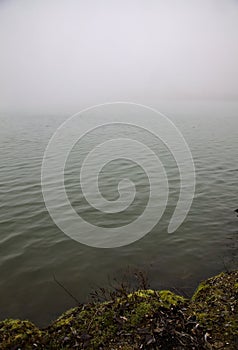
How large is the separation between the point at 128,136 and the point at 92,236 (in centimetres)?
2150

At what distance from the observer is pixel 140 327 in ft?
12.1

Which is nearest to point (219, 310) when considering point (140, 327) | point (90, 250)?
point (140, 327)

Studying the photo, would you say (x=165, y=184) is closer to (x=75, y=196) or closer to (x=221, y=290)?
(x=75, y=196)

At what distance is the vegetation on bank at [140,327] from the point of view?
3.44 meters

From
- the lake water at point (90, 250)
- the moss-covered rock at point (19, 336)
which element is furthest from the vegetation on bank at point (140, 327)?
the lake water at point (90, 250)

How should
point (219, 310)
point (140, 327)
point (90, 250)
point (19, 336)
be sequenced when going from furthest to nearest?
point (90, 250) → point (219, 310) → point (140, 327) → point (19, 336)

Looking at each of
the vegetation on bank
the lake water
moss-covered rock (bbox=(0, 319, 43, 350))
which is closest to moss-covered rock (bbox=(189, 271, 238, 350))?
the vegetation on bank

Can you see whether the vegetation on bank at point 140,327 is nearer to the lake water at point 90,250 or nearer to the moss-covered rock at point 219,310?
the moss-covered rock at point 219,310

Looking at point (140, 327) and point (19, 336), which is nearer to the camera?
point (19, 336)

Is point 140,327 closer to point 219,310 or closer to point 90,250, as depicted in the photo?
point 219,310

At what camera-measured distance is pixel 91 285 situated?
6.82 m

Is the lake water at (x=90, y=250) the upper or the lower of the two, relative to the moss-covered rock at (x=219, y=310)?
lower

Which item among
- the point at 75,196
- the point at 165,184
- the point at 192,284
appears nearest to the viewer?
the point at 192,284

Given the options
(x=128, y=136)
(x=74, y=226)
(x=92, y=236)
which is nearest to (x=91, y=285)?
(x=92, y=236)
